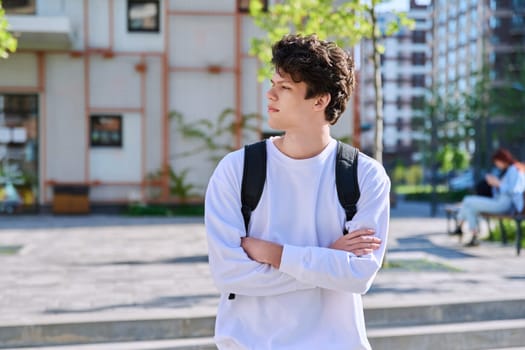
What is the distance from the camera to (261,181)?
228 cm

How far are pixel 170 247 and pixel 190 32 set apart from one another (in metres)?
12.1

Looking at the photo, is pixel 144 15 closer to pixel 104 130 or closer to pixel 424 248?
pixel 104 130

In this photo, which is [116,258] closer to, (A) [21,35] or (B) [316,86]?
(B) [316,86]

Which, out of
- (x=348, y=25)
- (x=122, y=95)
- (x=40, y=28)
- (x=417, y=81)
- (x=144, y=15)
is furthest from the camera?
(x=417, y=81)

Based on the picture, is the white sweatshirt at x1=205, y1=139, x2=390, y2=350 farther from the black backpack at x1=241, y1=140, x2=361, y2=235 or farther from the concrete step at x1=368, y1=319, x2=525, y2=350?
the concrete step at x1=368, y1=319, x2=525, y2=350

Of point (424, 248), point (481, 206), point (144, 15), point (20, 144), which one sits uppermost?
point (144, 15)

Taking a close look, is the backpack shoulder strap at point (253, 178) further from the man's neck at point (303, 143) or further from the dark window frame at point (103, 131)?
the dark window frame at point (103, 131)

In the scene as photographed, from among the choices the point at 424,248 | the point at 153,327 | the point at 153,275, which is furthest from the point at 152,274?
the point at 424,248

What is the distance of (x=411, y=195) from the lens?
120ft

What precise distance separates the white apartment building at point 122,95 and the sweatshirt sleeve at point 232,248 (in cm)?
2056

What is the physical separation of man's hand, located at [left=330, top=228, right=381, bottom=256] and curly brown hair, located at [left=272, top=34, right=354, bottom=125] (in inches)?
14.5

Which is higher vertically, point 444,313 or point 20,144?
point 20,144

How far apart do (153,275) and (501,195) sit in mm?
6163

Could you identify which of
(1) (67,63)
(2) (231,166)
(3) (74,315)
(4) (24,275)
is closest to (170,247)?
(4) (24,275)
